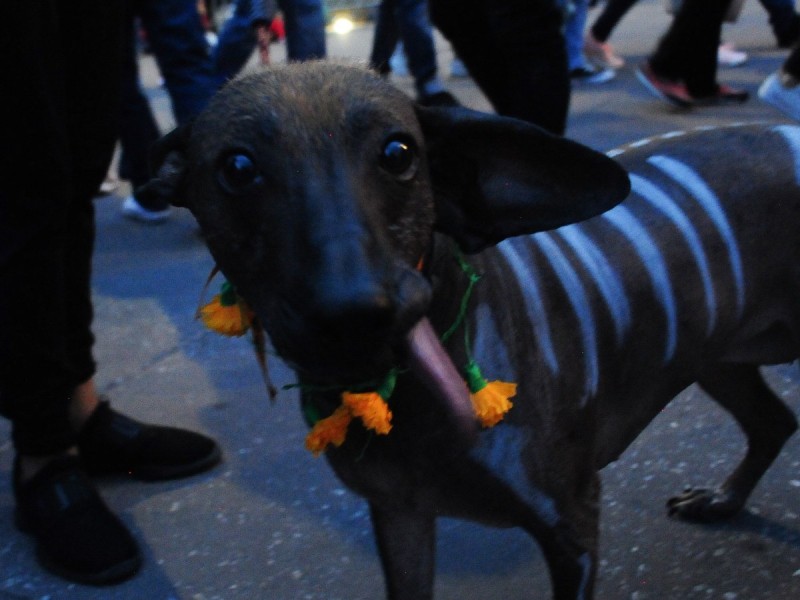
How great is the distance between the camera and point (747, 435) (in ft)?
8.63

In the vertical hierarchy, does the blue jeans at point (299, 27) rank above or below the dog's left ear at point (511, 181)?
below

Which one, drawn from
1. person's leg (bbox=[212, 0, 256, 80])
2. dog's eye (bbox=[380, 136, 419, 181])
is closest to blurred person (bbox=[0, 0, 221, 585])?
dog's eye (bbox=[380, 136, 419, 181])

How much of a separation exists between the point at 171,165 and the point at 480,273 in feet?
1.83

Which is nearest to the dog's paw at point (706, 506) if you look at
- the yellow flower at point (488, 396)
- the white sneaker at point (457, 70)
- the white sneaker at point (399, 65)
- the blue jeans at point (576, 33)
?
the yellow flower at point (488, 396)

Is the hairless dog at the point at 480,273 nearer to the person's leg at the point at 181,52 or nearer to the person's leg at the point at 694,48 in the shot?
the person's leg at the point at 181,52

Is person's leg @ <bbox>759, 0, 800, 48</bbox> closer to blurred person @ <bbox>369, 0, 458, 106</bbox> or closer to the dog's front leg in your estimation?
blurred person @ <bbox>369, 0, 458, 106</bbox>

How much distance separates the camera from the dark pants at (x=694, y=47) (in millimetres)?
6074

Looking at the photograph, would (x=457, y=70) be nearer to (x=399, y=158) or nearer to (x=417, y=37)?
(x=417, y=37)

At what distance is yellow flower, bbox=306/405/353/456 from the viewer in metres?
1.69

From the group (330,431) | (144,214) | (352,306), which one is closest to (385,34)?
(144,214)

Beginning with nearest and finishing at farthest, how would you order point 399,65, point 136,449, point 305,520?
point 305,520 < point 136,449 < point 399,65

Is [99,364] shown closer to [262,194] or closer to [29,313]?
[29,313]

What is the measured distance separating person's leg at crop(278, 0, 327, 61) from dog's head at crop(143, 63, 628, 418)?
359cm

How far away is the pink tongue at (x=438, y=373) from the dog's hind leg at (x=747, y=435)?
1.17 metres
